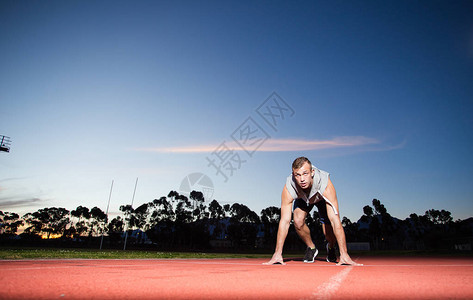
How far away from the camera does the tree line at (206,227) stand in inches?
3354

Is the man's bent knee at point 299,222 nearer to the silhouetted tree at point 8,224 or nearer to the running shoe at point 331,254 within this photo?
the running shoe at point 331,254

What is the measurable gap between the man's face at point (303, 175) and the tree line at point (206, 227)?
7665 cm

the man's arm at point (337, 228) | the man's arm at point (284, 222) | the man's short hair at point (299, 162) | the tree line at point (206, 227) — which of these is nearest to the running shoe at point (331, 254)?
the man's arm at point (337, 228)

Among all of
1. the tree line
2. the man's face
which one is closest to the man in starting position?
the man's face

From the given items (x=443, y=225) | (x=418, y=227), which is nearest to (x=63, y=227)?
(x=418, y=227)

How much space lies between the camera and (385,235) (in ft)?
338

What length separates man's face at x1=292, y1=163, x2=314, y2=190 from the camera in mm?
4742

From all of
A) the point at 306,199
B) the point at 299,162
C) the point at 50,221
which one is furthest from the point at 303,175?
the point at 50,221

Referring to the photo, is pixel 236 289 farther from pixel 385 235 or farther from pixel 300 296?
pixel 385 235

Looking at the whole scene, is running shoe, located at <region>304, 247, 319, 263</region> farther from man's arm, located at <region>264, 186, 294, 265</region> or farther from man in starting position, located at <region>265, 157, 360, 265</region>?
man's arm, located at <region>264, 186, 294, 265</region>

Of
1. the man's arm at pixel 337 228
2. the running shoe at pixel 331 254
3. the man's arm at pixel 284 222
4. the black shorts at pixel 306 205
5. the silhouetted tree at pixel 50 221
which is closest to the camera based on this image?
the man's arm at pixel 337 228

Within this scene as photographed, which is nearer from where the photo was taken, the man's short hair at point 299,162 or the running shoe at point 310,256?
the man's short hair at point 299,162

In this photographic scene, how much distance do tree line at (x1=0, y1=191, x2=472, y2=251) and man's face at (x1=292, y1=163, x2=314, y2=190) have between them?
3018 inches

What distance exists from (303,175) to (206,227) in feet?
301
